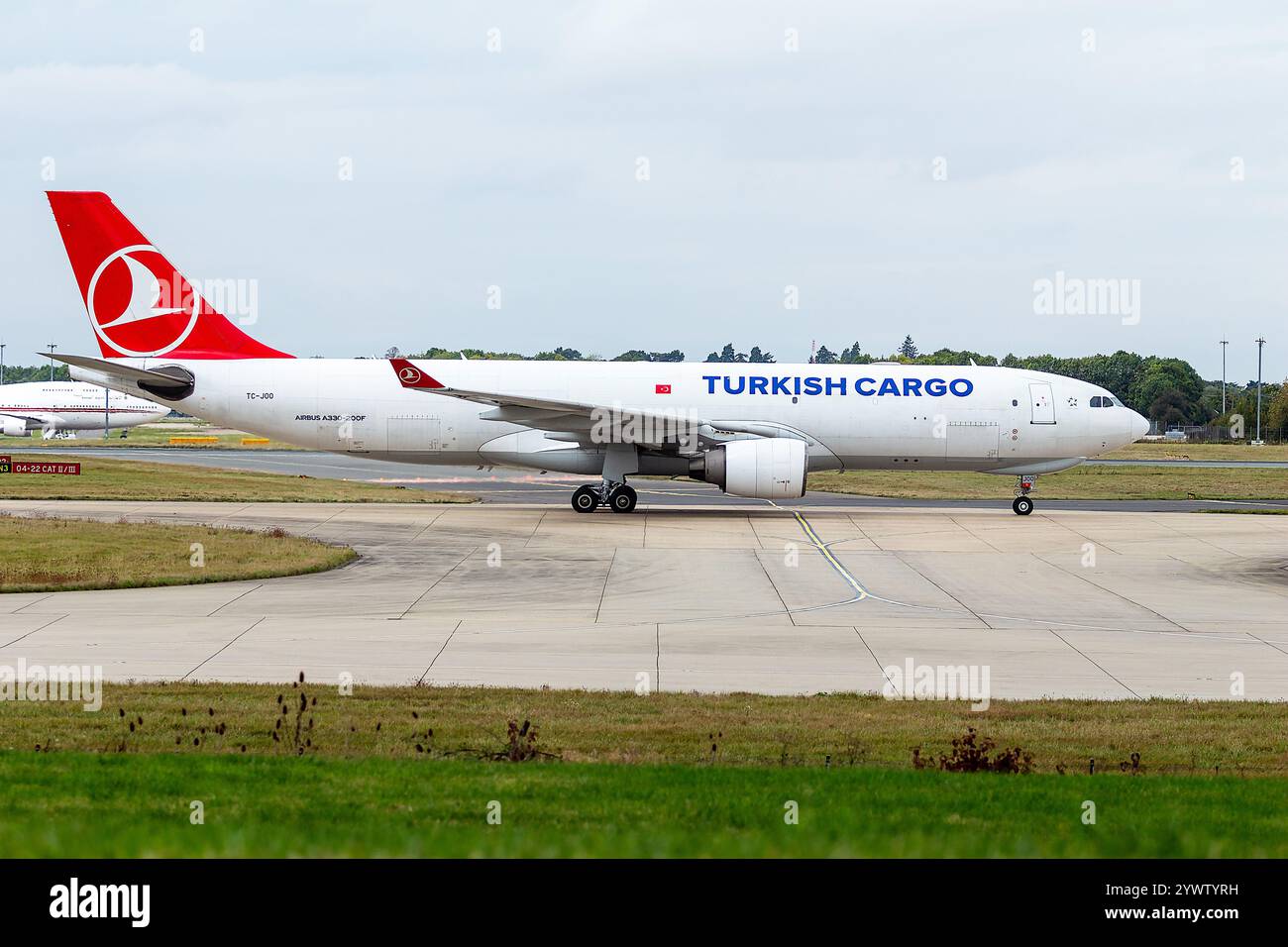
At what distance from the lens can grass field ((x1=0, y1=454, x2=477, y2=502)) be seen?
34.3m

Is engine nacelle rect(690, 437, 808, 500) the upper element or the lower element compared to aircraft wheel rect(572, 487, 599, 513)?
upper

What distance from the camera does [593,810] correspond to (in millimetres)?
6863

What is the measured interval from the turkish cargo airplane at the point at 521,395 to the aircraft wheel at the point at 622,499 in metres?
0.03

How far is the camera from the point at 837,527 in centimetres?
2958

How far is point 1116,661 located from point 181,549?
15163 mm

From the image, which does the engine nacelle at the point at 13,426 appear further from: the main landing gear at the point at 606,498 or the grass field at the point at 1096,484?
the main landing gear at the point at 606,498

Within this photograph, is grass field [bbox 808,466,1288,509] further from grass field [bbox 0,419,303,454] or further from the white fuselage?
grass field [bbox 0,419,303,454]

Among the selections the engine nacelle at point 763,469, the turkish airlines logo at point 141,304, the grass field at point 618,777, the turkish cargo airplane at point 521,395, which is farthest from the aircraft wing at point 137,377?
the grass field at point 618,777

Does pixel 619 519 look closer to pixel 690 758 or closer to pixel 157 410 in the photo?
pixel 690 758

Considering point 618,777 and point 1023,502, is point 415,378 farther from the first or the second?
point 618,777

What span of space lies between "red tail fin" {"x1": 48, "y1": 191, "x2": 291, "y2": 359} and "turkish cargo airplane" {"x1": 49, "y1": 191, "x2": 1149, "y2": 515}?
0.11 ft

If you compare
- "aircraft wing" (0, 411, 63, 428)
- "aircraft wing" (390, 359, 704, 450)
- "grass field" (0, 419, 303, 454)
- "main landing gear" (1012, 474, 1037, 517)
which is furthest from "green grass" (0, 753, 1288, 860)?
"aircraft wing" (0, 411, 63, 428)
